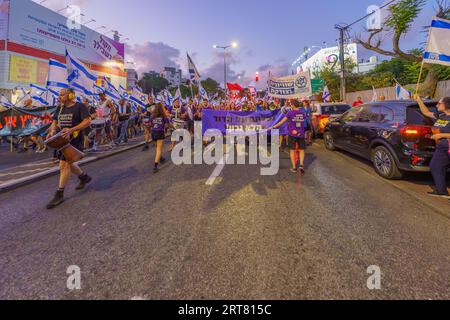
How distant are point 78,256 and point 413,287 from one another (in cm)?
306

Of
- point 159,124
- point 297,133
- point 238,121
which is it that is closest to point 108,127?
point 159,124

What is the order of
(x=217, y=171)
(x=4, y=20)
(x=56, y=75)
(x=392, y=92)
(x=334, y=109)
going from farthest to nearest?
(x=4, y=20), (x=392, y=92), (x=334, y=109), (x=56, y=75), (x=217, y=171)

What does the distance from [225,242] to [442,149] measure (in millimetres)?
4027

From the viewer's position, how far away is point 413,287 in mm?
2053

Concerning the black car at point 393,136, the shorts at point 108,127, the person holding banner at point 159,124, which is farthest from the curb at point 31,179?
the black car at point 393,136

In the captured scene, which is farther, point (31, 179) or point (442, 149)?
point (31, 179)

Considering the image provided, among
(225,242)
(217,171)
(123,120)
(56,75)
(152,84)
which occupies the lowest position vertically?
(225,242)

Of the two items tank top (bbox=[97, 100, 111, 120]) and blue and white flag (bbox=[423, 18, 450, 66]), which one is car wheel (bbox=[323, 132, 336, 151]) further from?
tank top (bbox=[97, 100, 111, 120])

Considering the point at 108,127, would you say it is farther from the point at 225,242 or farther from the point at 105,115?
the point at 225,242

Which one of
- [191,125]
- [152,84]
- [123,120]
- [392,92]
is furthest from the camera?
[152,84]

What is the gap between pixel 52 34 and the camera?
41.1m

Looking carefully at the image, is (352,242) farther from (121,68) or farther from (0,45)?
(121,68)

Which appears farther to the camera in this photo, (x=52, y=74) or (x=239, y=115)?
(x=239, y=115)

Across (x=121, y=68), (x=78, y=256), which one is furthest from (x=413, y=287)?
(x=121, y=68)
